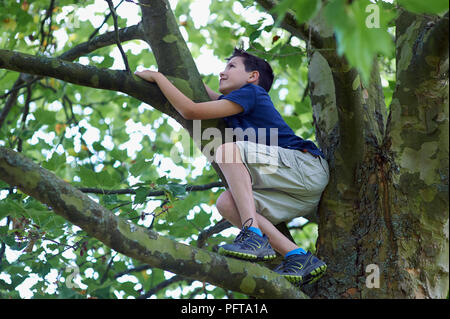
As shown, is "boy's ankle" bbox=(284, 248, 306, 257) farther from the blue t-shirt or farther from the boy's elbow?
the boy's elbow

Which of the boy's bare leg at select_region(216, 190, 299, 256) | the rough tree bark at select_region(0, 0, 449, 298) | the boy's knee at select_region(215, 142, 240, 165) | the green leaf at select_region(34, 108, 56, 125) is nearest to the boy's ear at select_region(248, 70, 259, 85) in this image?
the rough tree bark at select_region(0, 0, 449, 298)

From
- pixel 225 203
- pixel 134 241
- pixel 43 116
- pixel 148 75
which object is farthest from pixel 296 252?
pixel 43 116

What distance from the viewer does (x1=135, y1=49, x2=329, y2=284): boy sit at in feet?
8.68

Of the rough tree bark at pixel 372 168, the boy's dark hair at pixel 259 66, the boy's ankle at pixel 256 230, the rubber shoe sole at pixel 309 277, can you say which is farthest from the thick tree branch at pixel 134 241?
the boy's dark hair at pixel 259 66

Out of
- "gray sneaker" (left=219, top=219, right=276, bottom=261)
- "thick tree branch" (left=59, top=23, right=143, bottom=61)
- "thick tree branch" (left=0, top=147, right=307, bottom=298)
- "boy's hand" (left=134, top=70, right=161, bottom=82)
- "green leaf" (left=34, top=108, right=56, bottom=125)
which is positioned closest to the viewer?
"thick tree branch" (left=0, top=147, right=307, bottom=298)

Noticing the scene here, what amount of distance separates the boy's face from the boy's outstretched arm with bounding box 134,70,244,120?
1.56ft

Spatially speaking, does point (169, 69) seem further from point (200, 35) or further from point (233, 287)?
point (200, 35)

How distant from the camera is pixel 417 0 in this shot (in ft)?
4.15

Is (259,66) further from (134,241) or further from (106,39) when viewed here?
(134,241)

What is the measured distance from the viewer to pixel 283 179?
2.97 metres

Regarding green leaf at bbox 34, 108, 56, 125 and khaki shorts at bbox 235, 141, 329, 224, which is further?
green leaf at bbox 34, 108, 56, 125

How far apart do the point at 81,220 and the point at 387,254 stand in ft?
4.75

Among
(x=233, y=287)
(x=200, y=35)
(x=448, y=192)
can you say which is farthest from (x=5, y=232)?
(x=200, y=35)

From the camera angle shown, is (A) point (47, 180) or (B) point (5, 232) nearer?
(A) point (47, 180)
